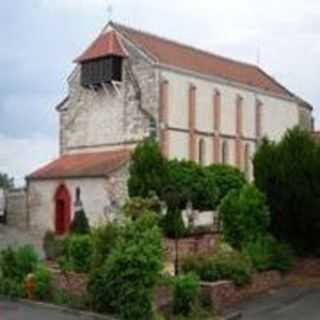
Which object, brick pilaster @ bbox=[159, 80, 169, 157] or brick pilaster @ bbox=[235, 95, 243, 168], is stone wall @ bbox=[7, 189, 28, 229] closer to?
brick pilaster @ bbox=[159, 80, 169, 157]

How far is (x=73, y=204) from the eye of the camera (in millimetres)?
61719

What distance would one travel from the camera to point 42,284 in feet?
91.2

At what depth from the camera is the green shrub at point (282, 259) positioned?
33.5 metres

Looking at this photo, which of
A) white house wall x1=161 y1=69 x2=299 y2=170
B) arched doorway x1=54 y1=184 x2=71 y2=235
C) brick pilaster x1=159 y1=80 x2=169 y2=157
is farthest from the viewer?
white house wall x1=161 y1=69 x2=299 y2=170

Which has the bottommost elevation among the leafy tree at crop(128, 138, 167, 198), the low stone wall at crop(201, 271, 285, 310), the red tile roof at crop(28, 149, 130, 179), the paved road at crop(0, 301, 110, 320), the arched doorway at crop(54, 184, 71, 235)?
the paved road at crop(0, 301, 110, 320)

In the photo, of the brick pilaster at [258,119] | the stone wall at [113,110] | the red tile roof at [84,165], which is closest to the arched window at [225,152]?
the brick pilaster at [258,119]

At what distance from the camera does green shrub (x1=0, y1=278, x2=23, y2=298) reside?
2835 centimetres

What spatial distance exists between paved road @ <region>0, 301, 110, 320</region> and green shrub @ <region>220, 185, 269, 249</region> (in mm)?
10177

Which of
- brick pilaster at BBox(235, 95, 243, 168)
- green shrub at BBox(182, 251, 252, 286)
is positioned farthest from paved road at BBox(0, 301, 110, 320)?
brick pilaster at BBox(235, 95, 243, 168)

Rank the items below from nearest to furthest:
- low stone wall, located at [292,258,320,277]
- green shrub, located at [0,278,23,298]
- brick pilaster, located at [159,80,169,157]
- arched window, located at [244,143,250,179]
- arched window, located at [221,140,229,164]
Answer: green shrub, located at [0,278,23,298] → low stone wall, located at [292,258,320,277] → brick pilaster, located at [159,80,169,157] → arched window, located at [221,140,229,164] → arched window, located at [244,143,250,179]

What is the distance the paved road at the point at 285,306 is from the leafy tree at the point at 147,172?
59.1ft

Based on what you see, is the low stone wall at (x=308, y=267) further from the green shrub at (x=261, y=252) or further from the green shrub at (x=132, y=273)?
the green shrub at (x=132, y=273)

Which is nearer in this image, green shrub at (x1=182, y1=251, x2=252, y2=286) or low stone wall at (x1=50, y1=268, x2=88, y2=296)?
low stone wall at (x1=50, y1=268, x2=88, y2=296)

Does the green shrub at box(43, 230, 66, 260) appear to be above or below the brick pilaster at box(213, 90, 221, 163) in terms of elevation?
below
